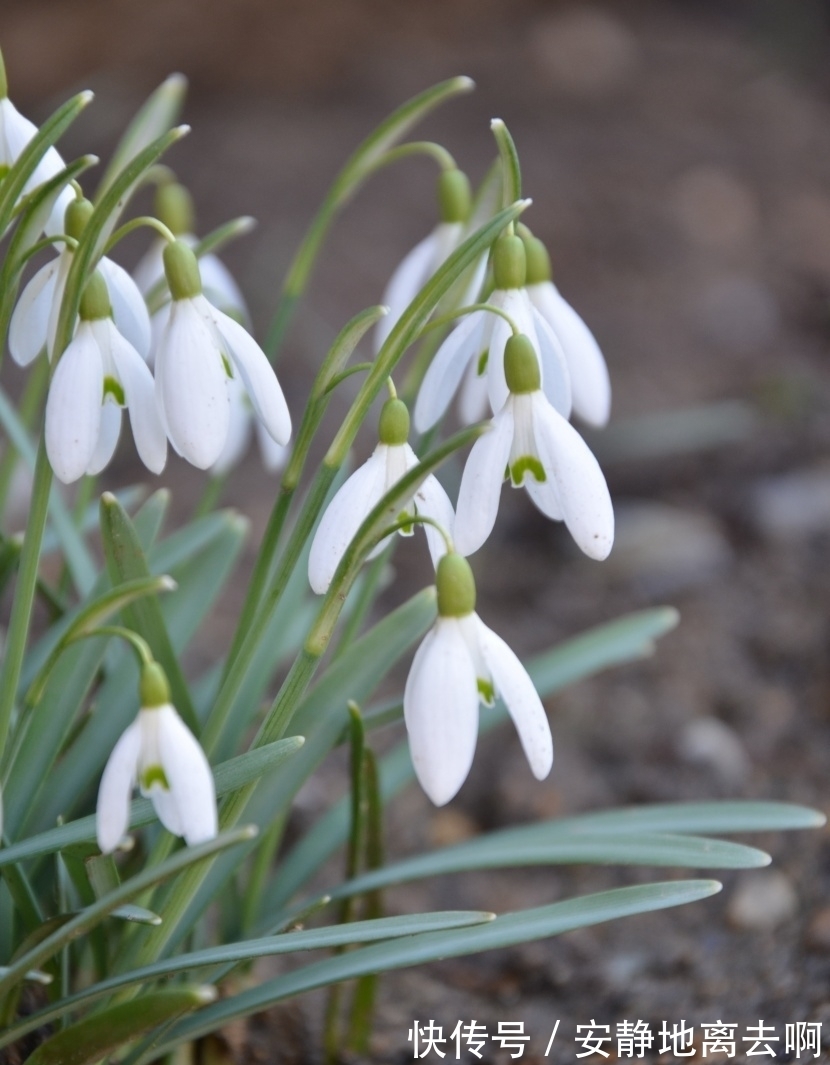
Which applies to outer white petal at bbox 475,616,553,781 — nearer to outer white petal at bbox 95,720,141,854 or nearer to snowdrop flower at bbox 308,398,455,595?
snowdrop flower at bbox 308,398,455,595

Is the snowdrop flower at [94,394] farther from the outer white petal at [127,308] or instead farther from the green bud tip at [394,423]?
the green bud tip at [394,423]

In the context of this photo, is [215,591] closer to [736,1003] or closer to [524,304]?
[524,304]

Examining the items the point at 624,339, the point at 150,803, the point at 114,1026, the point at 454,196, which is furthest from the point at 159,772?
the point at 624,339

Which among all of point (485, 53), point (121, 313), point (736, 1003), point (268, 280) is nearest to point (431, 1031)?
point (736, 1003)

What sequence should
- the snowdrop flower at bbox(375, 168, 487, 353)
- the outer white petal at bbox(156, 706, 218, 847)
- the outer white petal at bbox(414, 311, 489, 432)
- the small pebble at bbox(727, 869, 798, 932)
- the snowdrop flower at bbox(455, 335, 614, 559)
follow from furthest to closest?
the small pebble at bbox(727, 869, 798, 932) < the snowdrop flower at bbox(375, 168, 487, 353) < the outer white petal at bbox(414, 311, 489, 432) < the snowdrop flower at bbox(455, 335, 614, 559) < the outer white petal at bbox(156, 706, 218, 847)

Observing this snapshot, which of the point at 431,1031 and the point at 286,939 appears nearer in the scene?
the point at 286,939

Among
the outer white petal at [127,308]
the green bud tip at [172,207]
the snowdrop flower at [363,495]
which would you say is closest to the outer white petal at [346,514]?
the snowdrop flower at [363,495]

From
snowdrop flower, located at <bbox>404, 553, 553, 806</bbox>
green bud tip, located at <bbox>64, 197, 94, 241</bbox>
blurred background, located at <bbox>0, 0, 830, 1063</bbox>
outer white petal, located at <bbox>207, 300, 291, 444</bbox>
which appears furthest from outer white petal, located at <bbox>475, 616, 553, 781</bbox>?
blurred background, located at <bbox>0, 0, 830, 1063</bbox>
